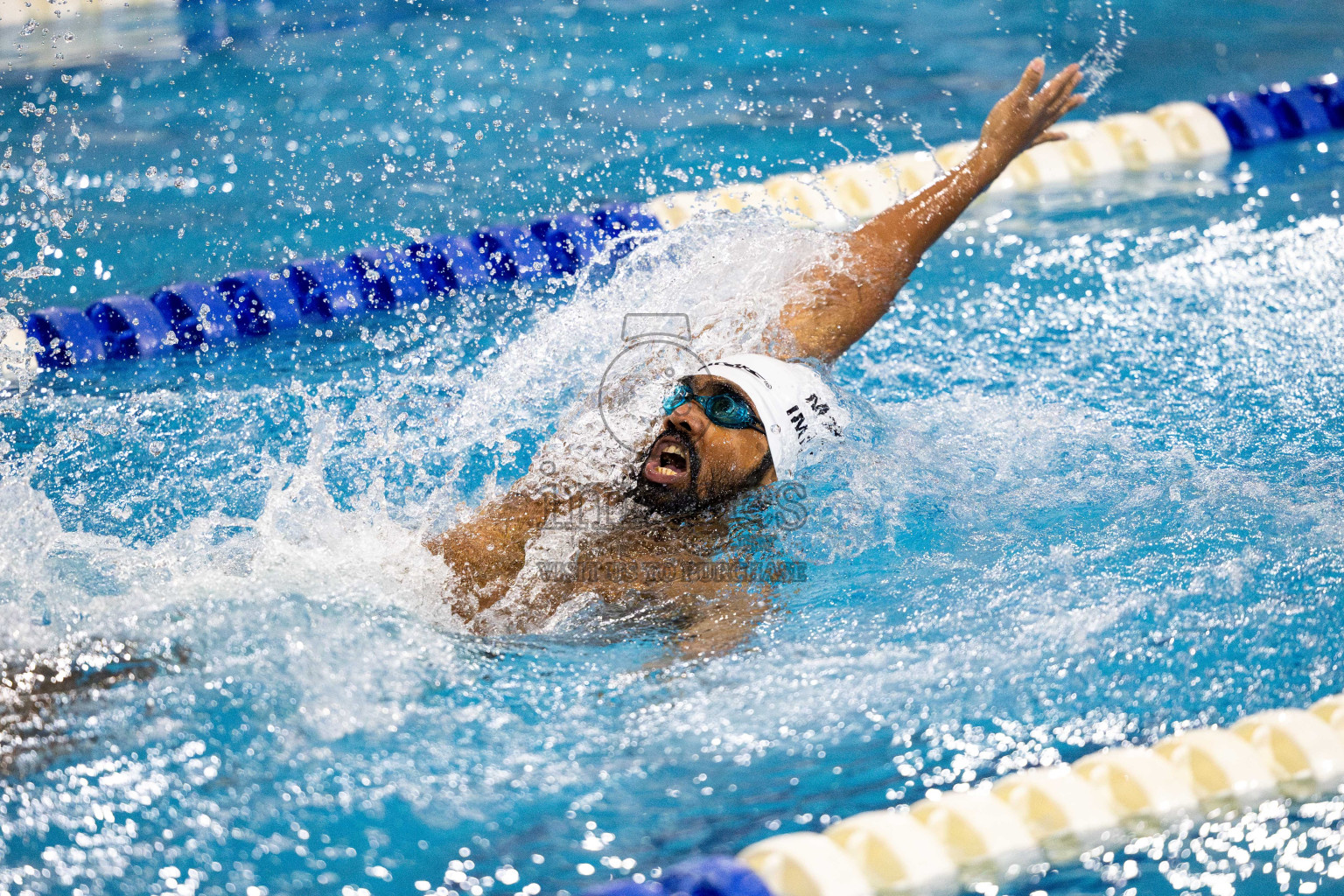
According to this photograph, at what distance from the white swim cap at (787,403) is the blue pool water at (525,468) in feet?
0.79

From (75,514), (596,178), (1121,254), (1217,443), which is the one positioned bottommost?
(1217,443)

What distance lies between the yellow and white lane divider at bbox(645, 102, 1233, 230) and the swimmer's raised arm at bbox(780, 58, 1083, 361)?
125 cm

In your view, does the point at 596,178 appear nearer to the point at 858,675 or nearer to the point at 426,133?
the point at 426,133

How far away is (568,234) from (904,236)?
1.47 metres

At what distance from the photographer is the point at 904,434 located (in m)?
3.04

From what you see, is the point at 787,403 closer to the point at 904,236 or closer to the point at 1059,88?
the point at 904,236

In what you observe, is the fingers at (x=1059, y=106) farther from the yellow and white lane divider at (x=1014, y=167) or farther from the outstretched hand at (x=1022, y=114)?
the yellow and white lane divider at (x=1014, y=167)

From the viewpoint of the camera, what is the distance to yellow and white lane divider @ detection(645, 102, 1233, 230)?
4.31 metres

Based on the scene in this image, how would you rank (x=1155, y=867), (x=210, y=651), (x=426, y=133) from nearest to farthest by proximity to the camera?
1. (x=1155, y=867)
2. (x=210, y=651)
3. (x=426, y=133)

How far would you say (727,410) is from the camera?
231cm

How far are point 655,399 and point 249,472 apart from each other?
1.02m

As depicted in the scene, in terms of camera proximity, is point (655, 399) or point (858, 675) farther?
point (655, 399)

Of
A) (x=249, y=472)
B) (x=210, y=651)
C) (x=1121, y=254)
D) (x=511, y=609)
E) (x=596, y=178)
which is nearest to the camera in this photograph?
(x=210, y=651)

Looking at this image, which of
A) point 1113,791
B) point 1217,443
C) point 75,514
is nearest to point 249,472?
point 75,514
